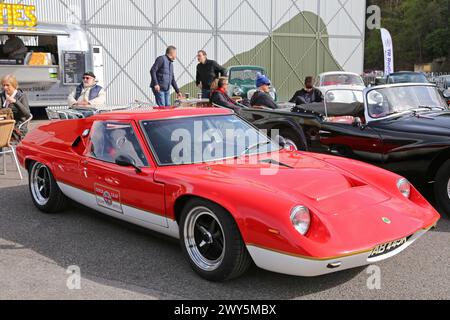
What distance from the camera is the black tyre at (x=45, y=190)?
17.4 ft

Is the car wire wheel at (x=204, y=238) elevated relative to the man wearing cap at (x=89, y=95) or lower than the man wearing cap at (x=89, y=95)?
lower

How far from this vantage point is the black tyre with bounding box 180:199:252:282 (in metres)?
3.36

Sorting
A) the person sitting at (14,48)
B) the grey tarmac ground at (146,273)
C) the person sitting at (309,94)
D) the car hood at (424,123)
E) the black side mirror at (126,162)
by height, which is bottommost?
the grey tarmac ground at (146,273)

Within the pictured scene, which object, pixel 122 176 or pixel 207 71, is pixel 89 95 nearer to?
pixel 207 71

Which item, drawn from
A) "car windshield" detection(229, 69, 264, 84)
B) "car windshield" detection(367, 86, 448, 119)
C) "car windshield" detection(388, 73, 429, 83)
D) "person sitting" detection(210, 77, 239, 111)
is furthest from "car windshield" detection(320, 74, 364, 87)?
"car windshield" detection(367, 86, 448, 119)

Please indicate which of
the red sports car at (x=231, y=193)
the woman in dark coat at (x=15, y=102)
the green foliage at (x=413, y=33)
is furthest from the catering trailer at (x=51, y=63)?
the green foliage at (x=413, y=33)

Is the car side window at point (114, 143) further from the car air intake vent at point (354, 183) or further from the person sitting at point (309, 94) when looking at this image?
the person sitting at point (309, 94)

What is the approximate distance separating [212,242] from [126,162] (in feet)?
3.42

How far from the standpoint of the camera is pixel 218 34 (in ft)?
67.2

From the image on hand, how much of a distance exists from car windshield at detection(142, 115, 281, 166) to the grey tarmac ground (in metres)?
0.71

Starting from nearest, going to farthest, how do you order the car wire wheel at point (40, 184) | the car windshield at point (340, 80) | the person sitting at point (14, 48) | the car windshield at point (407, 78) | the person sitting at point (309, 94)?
the car wire wheel at point (40, 184)
the person sitting at point (309, 94)
the person sitting at point (14, 48)
the car windshield at point (340, 80)
the car windshield at point (407, 78)

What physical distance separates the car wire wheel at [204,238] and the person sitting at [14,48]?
465 inches
